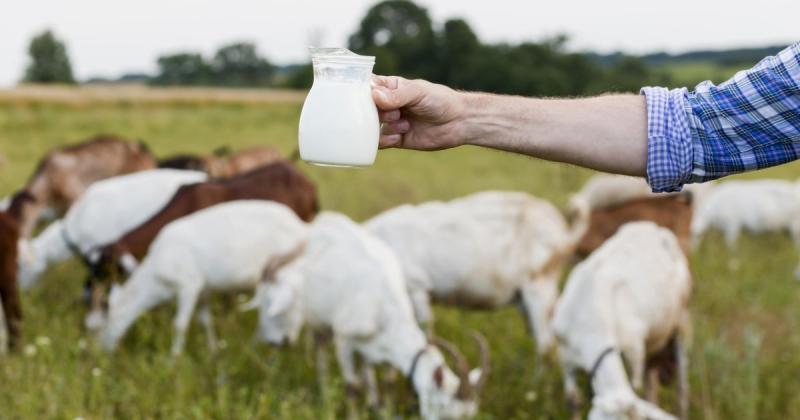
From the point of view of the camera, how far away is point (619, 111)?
9.37ft

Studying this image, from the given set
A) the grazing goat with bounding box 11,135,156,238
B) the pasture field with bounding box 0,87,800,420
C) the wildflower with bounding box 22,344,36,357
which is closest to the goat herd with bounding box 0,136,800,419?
the pasture field with bounding box 0,87,800,420

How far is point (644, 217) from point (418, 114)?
548 centimetres

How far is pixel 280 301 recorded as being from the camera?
598cm

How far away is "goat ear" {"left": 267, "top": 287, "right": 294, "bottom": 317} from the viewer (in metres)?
→ 5.93

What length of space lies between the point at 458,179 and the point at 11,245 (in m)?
11.1

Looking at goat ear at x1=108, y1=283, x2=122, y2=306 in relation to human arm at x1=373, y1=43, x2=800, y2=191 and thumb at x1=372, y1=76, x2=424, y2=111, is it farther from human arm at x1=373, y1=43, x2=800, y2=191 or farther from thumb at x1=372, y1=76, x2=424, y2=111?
thumb at x1=372, y1=76, x2=424, y2=111

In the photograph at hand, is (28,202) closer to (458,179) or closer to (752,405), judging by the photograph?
(752,405)

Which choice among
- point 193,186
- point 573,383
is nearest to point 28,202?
point 193,186

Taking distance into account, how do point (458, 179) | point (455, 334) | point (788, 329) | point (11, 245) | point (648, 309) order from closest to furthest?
point (648, 309), point (11, 245), point (455, 334), point (788, 329), point (458, 179)

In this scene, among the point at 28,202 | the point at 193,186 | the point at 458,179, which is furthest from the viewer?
the point at 458,179

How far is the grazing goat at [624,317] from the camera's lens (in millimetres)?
5023

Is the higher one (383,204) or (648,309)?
(648,309)

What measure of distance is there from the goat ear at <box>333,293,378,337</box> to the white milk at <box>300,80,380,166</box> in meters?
2.96

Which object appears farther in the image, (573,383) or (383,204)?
(383,204)
